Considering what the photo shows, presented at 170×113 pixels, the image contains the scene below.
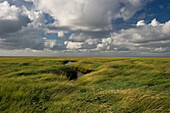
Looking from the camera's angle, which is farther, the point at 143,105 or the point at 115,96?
the point at 115,96

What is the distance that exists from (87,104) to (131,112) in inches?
97.2

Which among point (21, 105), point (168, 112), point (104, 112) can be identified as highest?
point (21, 105)

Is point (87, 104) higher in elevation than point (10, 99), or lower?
lower

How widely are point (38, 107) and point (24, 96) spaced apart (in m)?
1.53

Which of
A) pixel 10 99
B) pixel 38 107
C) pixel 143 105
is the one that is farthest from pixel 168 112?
pixel 10 99

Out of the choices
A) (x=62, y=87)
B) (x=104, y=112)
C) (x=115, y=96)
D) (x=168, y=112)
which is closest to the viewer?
(x=104, y=112)

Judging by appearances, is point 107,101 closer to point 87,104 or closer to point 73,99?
point 87,104

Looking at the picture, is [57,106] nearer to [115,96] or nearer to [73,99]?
[73,99]

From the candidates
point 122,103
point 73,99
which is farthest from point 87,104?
point 122,103

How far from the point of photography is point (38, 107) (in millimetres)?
5172

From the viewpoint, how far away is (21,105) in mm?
5297

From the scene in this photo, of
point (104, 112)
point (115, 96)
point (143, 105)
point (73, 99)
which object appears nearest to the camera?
point (104, 112)

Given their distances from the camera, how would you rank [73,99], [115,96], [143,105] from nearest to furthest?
[143,105]
[73,99]
[115,96]

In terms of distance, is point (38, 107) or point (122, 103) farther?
point (122, 103)
